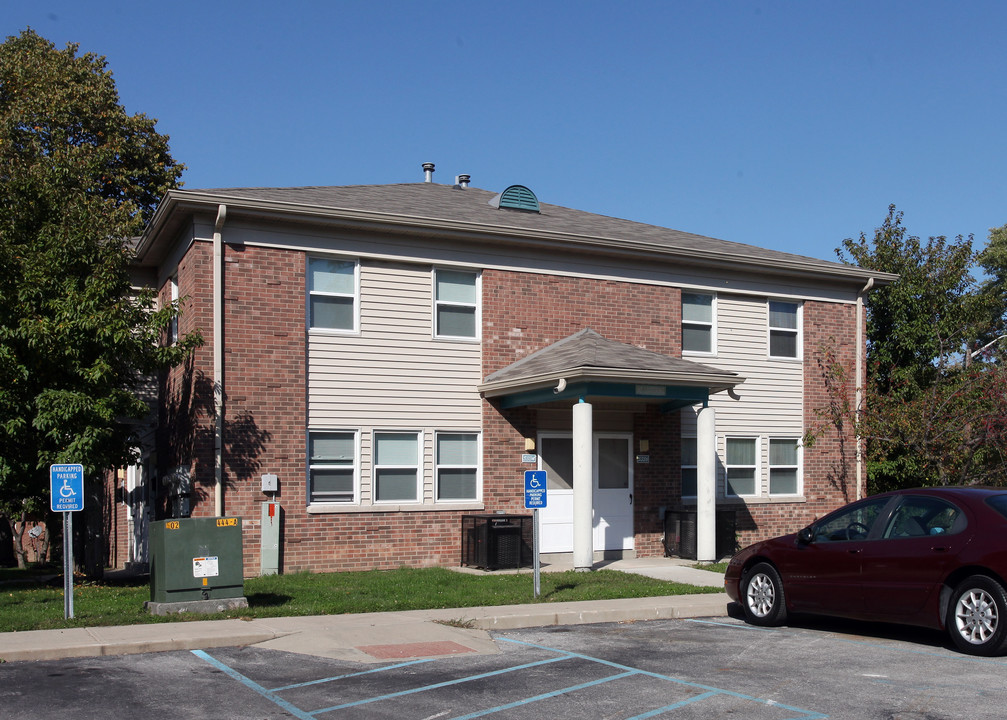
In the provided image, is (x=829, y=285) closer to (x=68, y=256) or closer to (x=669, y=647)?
(x=669, y=647)

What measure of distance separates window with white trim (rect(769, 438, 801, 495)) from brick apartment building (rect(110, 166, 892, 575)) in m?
0.05

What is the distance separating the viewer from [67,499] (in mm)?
11125

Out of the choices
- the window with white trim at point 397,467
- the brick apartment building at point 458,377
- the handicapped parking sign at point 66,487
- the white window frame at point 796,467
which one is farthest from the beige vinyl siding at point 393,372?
the white window frame at point 796,467

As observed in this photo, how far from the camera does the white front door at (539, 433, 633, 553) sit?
59.9ft

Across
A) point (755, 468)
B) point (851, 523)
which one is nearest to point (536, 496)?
point (851, 523)

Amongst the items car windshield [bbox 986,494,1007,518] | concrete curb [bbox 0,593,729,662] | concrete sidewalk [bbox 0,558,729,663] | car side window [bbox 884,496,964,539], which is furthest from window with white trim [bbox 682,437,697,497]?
car windshield [bbox 986,494,1007,518]

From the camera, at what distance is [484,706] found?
7434mm

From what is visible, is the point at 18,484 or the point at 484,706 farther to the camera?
the point at 18,484

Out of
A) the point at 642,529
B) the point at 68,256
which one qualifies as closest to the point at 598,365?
the point at 642,529

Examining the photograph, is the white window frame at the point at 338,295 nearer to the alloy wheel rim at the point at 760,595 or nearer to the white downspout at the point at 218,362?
the white downspout at the point at 218,362

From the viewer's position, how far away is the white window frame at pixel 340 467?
16.6 metres

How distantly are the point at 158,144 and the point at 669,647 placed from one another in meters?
24.6

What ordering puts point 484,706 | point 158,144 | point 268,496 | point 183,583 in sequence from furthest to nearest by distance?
1. point 158,144
2. point 268,496
3. point 183,583
4. point 484,706

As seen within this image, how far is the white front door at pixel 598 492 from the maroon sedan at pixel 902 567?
6757 mm
